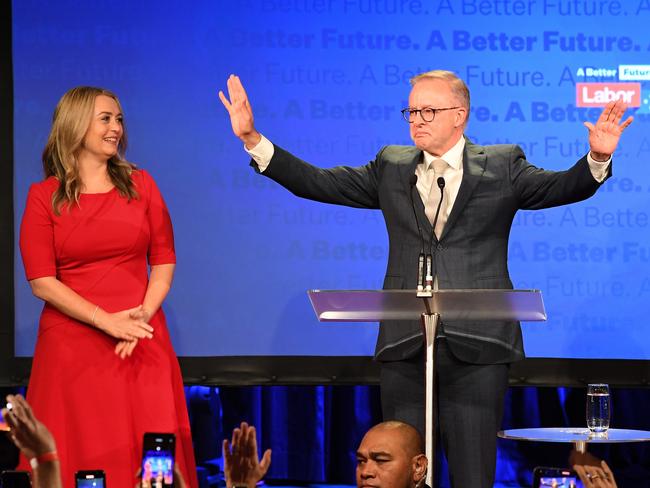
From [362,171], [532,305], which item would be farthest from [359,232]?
[532,305]

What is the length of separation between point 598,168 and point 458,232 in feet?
1.73

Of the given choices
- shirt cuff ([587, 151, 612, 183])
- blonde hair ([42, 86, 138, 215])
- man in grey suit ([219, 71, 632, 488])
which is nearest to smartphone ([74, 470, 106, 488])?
man in grey suit ([219, 71, 632, 488])

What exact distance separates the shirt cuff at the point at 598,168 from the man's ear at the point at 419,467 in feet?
3.81

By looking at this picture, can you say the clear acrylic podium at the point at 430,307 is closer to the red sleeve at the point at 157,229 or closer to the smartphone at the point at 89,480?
the smartphone at the point at 89,480

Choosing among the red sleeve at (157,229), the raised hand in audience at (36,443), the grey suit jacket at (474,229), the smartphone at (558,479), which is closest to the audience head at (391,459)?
the grey suit jacket at (474,229)

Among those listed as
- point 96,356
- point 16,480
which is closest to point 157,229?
point 96,356

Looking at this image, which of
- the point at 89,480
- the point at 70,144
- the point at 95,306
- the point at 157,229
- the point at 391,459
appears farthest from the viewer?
the point at 157,229

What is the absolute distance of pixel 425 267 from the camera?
11.7ft

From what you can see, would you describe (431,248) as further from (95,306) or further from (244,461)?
(244,461)

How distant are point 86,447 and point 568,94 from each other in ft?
10.1

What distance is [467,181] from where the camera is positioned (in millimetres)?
3836

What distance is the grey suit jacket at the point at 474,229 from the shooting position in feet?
12.4

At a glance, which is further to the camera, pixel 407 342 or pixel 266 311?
pixel 266 311

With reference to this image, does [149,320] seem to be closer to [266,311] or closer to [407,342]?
[407,342]
